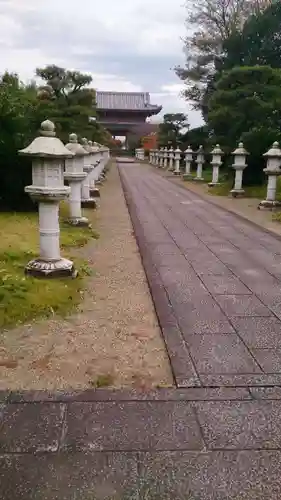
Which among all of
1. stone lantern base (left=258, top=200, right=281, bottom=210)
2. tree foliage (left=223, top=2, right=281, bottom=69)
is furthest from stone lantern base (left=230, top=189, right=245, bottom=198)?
tree foliage (left=223, top=2, right=281, bottom=69)

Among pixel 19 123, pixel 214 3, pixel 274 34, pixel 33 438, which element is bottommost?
pixel 33 438

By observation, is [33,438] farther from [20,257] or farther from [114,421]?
[20,257]

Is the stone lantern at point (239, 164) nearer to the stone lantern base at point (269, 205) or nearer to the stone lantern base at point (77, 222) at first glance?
the stone lantern base at point (269, 205)

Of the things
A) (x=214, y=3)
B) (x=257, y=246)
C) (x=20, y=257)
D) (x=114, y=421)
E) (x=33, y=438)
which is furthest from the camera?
(x=214, y=3)

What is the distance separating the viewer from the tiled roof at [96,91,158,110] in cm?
4603

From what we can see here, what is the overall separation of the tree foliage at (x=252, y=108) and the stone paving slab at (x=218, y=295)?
→ 5.43 metres

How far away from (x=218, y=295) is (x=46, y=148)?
2.05 meters

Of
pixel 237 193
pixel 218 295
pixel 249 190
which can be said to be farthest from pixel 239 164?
pixel 218 295

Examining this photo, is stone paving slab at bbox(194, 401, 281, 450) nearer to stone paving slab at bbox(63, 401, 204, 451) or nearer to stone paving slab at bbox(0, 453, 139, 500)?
stone paving slab at bbox(63, 401, 204, 451)

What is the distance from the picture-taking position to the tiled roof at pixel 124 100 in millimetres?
46031

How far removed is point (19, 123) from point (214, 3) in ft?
72.4

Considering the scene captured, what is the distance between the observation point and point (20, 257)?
15.7 feet

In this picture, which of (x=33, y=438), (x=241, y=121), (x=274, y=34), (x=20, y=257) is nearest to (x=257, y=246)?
(x=20, y=257)

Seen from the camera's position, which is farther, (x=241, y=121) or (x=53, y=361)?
(x=241, y=121)
